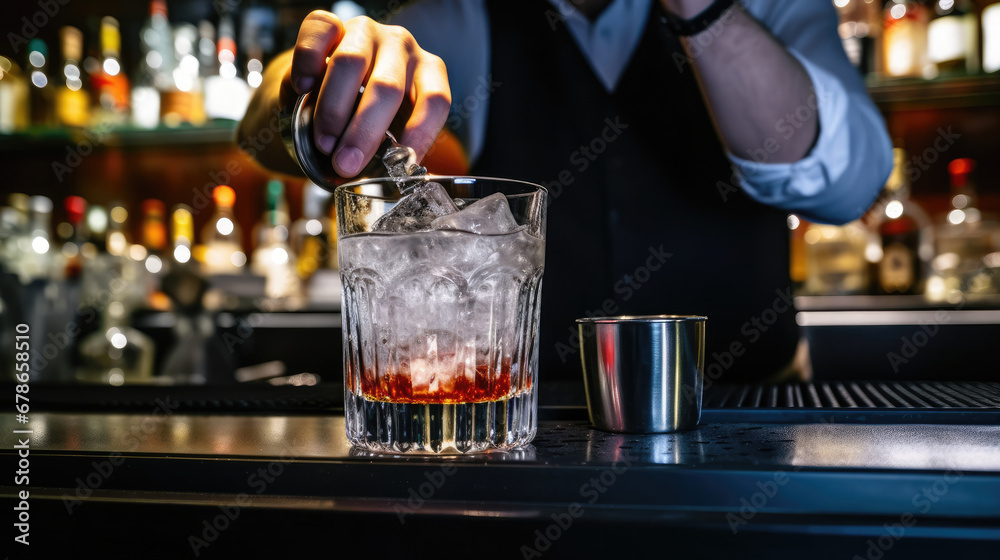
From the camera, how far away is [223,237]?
8.75 ft


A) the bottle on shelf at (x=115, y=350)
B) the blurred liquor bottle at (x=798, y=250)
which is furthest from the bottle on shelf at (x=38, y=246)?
the blurred liquor bottle at (x=798, y=250)

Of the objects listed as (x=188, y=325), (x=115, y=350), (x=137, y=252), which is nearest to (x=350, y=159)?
(x=188, y=325)

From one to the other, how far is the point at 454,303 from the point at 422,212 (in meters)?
0.07

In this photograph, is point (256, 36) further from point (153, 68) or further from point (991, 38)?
point (991, 38)

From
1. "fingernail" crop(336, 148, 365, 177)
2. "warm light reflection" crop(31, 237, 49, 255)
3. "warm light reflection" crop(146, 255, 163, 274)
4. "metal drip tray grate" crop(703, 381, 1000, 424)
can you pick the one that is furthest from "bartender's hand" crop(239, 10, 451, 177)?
"warm light reflection" crop(31, 237, 49, 255)

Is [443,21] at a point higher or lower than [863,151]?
higher

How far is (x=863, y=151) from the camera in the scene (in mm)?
1179

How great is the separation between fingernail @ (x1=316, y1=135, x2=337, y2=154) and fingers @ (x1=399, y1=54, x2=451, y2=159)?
0.24 ft

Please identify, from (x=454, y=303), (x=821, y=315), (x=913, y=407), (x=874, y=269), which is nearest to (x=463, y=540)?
(x=454, y=303)

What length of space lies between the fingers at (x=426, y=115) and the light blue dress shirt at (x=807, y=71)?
2.12 ft

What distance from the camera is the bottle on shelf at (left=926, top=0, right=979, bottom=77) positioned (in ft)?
6.82

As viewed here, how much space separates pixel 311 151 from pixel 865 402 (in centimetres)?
54

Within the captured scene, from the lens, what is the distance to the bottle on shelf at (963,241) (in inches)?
82.7

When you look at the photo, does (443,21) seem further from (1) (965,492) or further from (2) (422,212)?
(1) (965,492)
